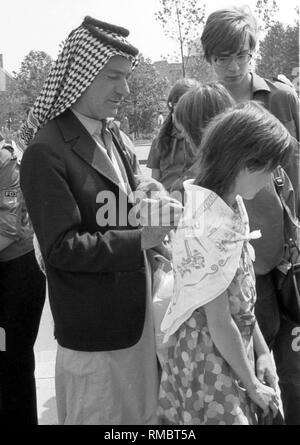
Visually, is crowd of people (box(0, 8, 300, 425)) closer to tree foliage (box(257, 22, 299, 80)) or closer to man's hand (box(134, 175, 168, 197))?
man's hand (box(134, 175, 168, 197))

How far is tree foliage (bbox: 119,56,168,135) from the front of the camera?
3063cm

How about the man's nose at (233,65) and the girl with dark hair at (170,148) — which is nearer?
the man's nose at (233,65)

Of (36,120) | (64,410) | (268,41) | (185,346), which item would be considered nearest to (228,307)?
(185,346)

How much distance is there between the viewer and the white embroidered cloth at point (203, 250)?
154 cm

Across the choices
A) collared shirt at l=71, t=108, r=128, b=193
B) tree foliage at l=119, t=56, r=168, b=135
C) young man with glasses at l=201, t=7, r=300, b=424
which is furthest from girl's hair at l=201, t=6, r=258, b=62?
tree foliage at l=119, t=56, r=168, b=135

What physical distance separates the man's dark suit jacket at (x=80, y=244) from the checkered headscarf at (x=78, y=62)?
0.05 meters

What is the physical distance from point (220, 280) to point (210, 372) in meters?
0.26

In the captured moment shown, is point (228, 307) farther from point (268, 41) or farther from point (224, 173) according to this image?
point (268, 41)

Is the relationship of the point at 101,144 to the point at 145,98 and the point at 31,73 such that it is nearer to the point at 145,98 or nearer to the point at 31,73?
the point at 31,73

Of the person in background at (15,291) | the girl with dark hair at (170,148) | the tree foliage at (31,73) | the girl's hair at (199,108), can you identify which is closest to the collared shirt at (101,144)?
the girl's hair at (199,108)

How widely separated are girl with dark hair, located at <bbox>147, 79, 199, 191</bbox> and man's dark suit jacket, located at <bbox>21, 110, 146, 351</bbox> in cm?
132

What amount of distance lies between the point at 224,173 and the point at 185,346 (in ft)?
1.57

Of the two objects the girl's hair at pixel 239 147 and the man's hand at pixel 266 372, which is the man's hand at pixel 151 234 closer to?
the girl's hair at pixel 239 147
